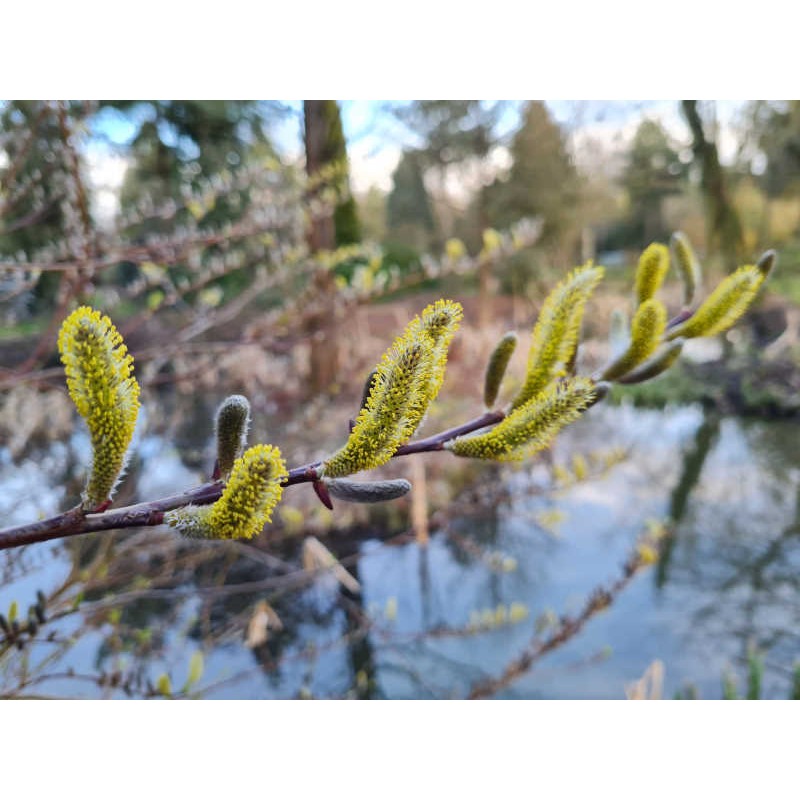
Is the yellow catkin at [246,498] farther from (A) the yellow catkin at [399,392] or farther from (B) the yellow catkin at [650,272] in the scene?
(B) the yellow catkin at [650,272]

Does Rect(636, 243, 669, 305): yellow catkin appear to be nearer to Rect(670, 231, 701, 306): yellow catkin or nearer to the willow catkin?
Rect(670, 231, 701, 306): yellow catkin

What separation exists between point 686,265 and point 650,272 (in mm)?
40

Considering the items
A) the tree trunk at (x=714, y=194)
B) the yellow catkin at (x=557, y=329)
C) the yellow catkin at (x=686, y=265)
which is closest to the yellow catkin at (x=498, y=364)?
the yellow catkin at (x=557, y=329)

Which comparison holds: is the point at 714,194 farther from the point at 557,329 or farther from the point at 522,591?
the point at 557,329

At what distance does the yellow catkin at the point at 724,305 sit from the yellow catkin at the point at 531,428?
9 centimetres

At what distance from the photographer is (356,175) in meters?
2.43

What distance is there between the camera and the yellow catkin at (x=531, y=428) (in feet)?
0.65

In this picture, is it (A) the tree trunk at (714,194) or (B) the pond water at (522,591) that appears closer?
(B) the pond water at (522,591)

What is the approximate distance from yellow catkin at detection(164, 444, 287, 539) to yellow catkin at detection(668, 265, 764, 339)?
0.18 m

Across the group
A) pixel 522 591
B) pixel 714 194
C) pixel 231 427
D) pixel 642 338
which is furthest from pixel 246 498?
pixel 714 194

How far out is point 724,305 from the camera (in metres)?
0.26
